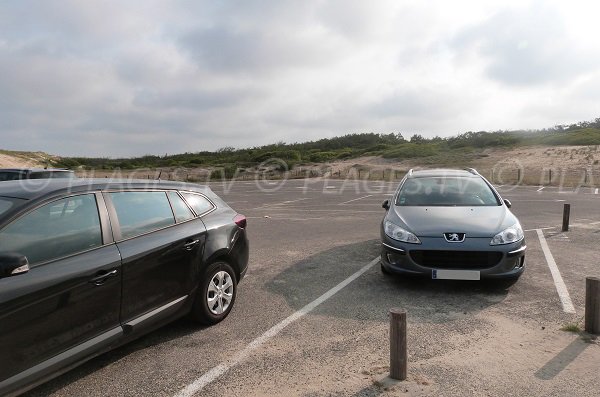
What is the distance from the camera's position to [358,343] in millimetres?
4102

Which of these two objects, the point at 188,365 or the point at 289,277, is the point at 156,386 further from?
the point at 289,277

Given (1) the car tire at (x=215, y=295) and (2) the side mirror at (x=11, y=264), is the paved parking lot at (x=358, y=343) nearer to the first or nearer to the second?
(1) the car tire at (x=215, y=295)

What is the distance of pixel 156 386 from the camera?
335 cm

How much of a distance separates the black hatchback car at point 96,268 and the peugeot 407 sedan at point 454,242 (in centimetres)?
216

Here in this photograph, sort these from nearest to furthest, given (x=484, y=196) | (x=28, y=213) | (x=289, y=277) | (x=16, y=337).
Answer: (x=16, y=337) < (x=28, y=213) < (x=289, y=277) < (x=484, y=196)

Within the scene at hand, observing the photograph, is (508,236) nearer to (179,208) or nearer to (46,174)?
(179,208)

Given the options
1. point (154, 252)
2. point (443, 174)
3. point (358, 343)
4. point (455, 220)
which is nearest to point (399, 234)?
point (455, 220)

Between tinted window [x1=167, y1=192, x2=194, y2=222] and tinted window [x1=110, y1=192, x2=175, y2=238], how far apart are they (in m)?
0.06

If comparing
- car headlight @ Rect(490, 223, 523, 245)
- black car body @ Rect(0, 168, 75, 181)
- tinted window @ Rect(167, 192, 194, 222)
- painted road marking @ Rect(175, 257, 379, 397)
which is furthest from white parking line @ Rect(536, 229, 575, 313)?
black car body @ Rect(0, 168, 75, 181)

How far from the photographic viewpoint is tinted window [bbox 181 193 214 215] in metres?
4.73

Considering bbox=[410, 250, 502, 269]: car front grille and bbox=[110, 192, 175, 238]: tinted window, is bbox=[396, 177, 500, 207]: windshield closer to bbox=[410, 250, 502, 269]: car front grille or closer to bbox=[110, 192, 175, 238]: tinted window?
bbox=[410, 250, 502, 269]: car front grille

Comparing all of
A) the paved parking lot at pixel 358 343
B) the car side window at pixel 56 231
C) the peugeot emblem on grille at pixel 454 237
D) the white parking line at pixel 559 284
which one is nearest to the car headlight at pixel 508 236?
the peugeot emblem on grille at pixel 454 237

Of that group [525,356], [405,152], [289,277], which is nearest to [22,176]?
[289,277]

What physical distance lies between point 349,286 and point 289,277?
96 cm
